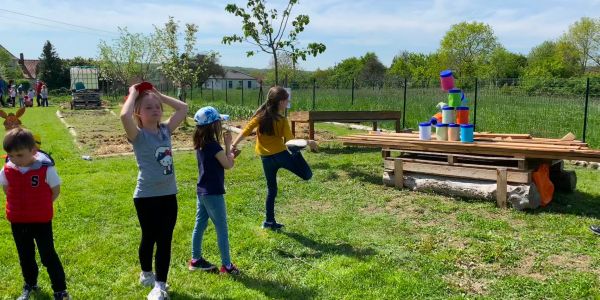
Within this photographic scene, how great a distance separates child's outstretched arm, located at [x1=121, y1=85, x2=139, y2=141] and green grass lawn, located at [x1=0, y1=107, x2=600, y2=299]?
1.26m

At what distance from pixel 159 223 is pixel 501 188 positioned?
14.0ft

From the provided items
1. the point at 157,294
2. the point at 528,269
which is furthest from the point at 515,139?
the point at 157,294

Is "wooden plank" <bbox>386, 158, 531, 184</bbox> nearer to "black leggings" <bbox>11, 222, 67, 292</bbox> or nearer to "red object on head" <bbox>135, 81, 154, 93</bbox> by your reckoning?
"red object on head" <bbox>135, 81, 154, 93</bbox>

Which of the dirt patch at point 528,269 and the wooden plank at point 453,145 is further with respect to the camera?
the wooden plank at point 453,145

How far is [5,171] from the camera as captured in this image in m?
3.55

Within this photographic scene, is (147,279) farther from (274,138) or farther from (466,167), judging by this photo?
(466,167)

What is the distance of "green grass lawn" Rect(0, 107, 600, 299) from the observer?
3.95 m

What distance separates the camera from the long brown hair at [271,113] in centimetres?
523

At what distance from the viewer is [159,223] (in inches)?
145

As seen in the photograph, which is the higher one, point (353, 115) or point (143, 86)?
point (143, 86)

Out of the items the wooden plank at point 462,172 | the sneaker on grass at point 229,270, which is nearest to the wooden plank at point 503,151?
the wooden plank at point 462,172

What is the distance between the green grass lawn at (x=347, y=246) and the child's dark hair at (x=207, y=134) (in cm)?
111

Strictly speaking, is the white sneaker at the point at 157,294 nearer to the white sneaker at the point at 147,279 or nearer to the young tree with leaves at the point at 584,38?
the white sneaker at the point at 147,279

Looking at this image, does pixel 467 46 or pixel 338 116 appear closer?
pixel 338 116
